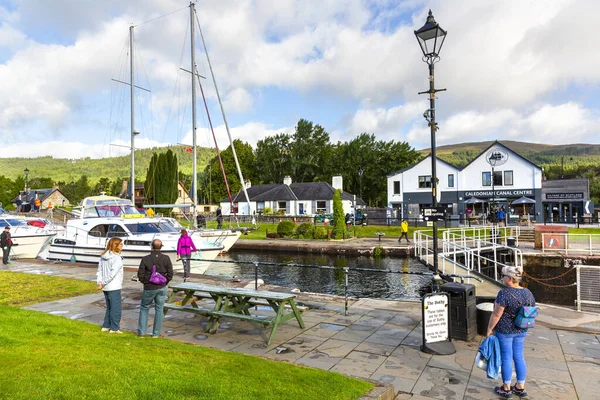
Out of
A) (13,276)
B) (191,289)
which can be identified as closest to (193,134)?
(13,276)

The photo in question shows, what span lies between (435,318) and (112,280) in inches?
217

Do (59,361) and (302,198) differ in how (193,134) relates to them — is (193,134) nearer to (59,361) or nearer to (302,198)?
(59,361)

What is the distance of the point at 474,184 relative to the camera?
49406 mm

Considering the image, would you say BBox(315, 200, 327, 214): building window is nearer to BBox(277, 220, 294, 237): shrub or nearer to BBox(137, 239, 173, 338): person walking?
BBox(277, 220, 294, 237): shrub

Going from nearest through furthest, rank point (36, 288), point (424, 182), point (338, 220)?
point (36, 288)
point (338, 220)
point (424, 182)

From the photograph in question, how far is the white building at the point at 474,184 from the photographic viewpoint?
46594 mm

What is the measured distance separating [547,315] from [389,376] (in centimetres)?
540

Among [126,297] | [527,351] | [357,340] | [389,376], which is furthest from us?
[126,297]

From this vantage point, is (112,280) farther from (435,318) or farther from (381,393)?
(435,318)

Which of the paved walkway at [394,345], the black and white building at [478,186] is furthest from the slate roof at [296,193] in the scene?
the paved walkway at [394,345]

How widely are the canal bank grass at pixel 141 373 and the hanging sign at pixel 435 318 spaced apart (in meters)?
1.99

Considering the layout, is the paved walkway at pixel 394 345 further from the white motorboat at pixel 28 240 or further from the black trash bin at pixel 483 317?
the white motorboat at pixel 28 240

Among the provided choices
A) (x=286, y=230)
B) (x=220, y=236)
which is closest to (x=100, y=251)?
(x=220, y=236)

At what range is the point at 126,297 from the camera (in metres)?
11.0
